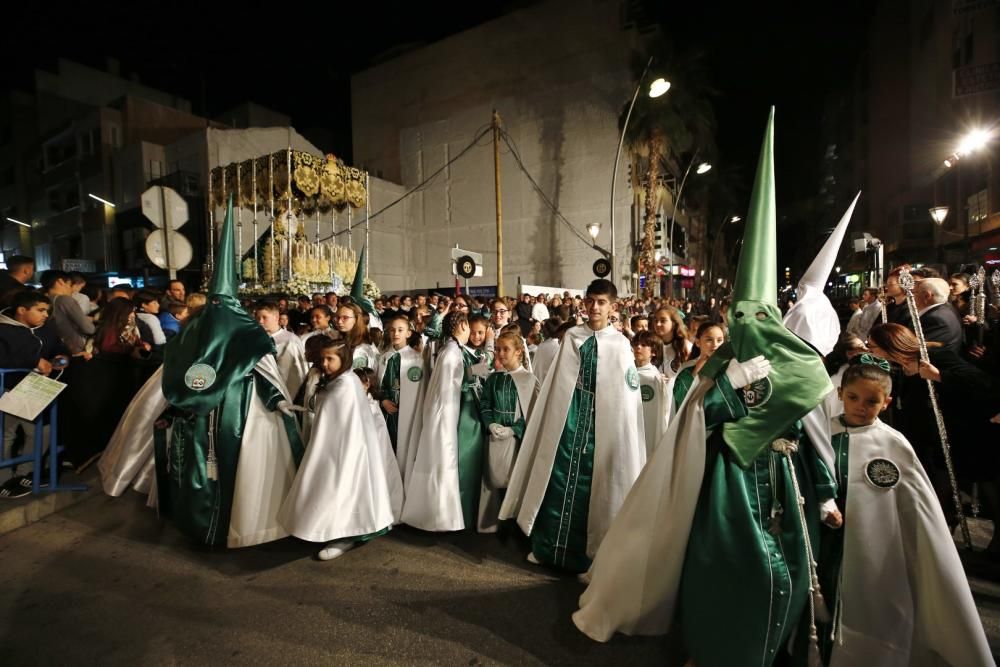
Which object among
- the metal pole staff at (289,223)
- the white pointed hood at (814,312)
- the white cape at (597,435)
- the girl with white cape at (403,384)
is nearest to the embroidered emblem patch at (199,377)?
the girl with white cape at (403,384)

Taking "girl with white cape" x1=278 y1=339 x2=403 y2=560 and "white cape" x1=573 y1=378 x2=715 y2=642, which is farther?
"girl with white cape" x1=278 y1=339 x2=403 y2=560

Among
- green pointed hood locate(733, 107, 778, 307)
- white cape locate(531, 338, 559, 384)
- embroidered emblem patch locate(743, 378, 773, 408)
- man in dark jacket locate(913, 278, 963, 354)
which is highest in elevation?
green pointed hood locate(733, 107, 778, 307)

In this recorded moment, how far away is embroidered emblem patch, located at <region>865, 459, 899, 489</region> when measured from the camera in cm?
253

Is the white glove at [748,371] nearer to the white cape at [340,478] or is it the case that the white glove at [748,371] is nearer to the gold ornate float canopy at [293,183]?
the white cape at [340,478]

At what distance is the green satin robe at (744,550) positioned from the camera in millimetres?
2387

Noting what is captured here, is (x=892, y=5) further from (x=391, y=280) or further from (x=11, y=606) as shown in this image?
(x=11, y=606)

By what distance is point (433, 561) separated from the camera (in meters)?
4.02

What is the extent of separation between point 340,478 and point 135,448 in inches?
98.9

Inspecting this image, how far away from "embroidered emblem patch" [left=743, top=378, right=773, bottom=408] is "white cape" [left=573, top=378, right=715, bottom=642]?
0.18 metres

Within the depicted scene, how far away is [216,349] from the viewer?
3916mm

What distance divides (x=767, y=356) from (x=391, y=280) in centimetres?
2702

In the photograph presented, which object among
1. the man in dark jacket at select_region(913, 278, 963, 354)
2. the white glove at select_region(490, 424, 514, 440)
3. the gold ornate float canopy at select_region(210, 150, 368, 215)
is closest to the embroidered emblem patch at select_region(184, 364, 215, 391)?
the white glove at select_region(490, 424, 514, 440)

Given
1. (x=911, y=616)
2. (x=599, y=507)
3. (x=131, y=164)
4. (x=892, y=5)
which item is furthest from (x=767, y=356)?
(x=892, y=5)

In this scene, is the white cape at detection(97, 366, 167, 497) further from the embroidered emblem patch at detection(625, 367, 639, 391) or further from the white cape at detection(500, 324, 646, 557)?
the embroidered emblem patch at detection(625, 367, 639, 391)
